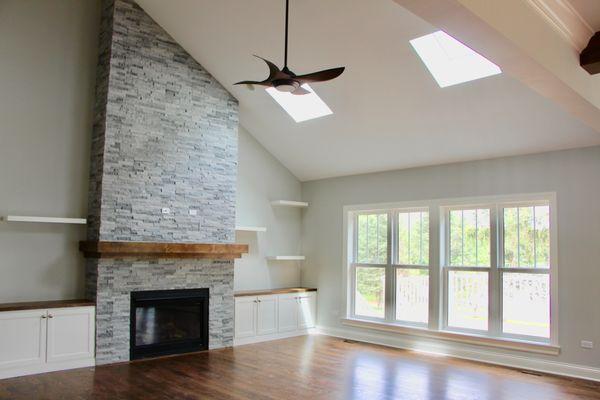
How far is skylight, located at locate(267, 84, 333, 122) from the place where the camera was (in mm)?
7219

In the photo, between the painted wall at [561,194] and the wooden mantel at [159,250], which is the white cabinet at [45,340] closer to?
the wooden mantel at [159,250]

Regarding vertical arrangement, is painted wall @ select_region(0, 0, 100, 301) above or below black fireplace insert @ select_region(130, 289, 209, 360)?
above

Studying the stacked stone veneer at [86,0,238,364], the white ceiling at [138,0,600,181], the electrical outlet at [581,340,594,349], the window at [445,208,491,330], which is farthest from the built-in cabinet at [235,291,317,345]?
the electrical outlet at [581,340,594,349]

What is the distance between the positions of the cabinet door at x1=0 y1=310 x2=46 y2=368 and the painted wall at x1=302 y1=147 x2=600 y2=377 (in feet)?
14.6

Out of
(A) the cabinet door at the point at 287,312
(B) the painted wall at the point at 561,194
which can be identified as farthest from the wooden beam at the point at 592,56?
(A) the cabinet door at the point at 287,312

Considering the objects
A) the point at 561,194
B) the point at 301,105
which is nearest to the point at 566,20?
the point at 561,194

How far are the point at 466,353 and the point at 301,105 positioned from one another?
4131 millimetres

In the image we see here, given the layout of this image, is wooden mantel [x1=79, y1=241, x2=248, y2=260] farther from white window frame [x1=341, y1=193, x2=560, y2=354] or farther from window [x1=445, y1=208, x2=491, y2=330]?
window [x1=445, y1=208, x2=491, y2=330]

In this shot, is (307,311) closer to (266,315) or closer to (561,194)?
(266,315)

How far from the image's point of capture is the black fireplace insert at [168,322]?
6457 millimetres

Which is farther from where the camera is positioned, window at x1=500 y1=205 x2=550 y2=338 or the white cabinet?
window at x1=500 y1=205 x2=550 y2=338

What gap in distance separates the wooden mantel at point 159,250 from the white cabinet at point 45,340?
27.8 inches

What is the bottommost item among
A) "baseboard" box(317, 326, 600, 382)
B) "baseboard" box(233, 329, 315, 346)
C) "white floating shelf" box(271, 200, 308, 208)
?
"baseboard" box(233, 329, 315, 346)

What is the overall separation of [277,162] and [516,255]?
4132 millimetres
